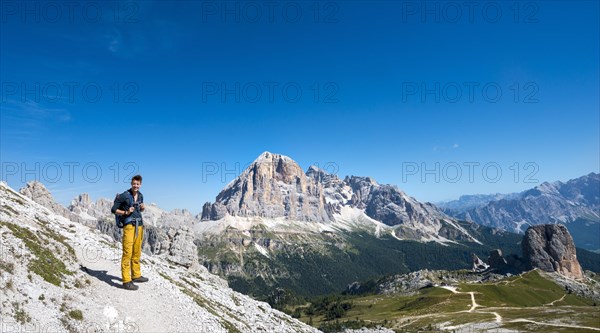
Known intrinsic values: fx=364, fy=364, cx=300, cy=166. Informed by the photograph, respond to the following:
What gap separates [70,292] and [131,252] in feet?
14.4

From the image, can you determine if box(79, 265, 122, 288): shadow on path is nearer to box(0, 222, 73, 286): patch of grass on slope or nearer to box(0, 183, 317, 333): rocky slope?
box(0, 183, 317, 333): rocky slope

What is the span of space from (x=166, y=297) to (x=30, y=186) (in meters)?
126

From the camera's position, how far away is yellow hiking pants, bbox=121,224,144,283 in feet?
81.0

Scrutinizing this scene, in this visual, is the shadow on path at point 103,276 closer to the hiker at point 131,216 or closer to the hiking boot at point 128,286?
the hiking boot at point 128,286

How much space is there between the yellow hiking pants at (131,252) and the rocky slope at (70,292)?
135 cm

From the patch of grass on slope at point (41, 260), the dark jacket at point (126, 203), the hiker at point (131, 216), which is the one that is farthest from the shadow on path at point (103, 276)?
the dark jacket at point (126, 203)

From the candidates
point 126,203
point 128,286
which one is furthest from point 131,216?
point 128,286

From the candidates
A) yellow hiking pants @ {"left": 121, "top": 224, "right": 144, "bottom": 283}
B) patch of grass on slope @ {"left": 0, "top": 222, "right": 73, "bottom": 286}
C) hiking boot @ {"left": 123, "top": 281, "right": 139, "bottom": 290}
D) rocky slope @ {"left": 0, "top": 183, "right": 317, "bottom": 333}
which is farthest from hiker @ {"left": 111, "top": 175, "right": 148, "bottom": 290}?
patch of grass on slope @ {"left": 0, "top": 222, "right": 73, "bottom": 286}

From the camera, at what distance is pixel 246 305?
52.2 m

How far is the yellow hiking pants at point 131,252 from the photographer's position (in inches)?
973

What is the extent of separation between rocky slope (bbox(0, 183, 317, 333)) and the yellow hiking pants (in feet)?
4.43

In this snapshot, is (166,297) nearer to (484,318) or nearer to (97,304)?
(97,304)

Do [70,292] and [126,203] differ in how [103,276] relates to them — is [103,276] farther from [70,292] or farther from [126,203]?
[126,203]

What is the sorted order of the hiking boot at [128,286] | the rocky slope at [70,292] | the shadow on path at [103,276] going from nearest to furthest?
the rocky slope at [70,292] < the hiking boot at [128,286] < the shadow on path at [103,276]
